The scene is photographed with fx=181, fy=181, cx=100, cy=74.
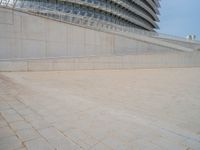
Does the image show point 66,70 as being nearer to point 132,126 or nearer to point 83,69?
point 83,69

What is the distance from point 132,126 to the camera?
10.9 ft

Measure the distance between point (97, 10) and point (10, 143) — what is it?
3762cm

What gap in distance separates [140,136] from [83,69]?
9402 millimetres

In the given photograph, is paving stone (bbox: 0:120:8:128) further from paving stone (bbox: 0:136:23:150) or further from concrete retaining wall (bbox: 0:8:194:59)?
concrete retaining wall (bbox: 0:8:194:59)

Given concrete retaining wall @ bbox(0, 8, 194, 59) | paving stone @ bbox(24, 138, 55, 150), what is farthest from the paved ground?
concrete retaining wall @ bbox(0, 8, 194, 59)

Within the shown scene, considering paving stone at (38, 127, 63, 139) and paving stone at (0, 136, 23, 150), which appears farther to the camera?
paving stone at (38, 127, 63, 139)

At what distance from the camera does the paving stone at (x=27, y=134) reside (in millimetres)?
2696

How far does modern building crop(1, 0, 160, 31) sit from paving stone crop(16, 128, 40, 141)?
25165 millimetres

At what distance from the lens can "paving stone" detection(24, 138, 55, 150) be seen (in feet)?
8.04

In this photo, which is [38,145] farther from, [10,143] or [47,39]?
[47,39]

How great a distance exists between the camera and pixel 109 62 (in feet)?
44.3

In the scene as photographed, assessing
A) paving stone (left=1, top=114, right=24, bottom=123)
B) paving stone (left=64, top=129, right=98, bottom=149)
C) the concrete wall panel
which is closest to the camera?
paving stone (left=64, top=129, right=98, bottom=149)

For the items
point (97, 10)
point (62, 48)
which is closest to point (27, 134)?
point (62, 48)

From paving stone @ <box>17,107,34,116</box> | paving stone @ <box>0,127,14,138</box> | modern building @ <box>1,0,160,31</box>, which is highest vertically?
modern building @ <box>1,0,160,31</box>
